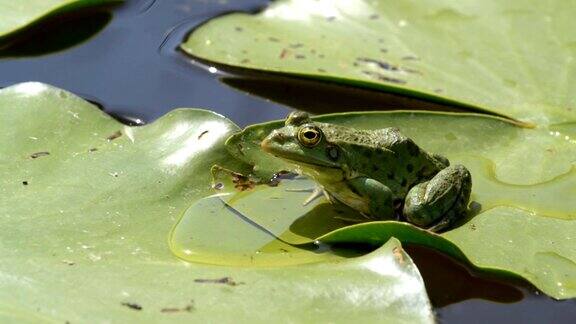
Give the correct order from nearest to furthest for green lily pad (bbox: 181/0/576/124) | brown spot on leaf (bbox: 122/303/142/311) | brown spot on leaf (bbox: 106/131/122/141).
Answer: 1. brown spot on leaf (bbox: 122/303/142/311)
2. brown spot on leaf (bbox: 106/131/122/141)
3. green lily pad (bbox: 181/0/576/124)

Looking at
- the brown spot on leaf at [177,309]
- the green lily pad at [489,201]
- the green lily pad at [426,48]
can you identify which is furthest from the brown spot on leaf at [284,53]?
the brown spot on leaf at [177,309]

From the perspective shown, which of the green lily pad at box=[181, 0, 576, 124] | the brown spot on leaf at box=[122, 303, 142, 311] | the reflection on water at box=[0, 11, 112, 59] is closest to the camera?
the brown spot on leaf at box=[122, 303, 142, 311]

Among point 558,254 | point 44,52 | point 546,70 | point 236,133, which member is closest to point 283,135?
point 236,133

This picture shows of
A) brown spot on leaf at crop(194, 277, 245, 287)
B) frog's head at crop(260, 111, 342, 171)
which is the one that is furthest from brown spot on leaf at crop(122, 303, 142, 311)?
frog's head at crop(260, 111, 342, 171)

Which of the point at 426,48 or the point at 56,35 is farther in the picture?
the point at 56,35

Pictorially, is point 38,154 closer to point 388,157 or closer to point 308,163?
point 308,163

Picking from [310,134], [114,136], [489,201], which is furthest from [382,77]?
[114,136]

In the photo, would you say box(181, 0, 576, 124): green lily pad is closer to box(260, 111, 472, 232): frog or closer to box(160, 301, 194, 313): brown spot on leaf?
box(260, 111, 472, 232): frog

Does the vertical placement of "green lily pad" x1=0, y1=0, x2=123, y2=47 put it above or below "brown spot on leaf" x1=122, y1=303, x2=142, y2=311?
above
